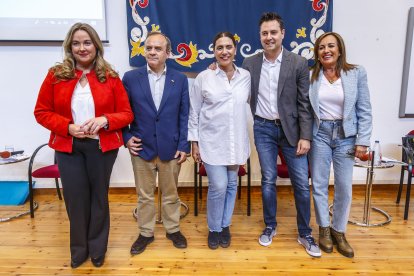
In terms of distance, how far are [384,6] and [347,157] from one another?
2.10m

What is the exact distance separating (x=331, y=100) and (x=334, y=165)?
0.44 metres

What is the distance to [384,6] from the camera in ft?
10.5

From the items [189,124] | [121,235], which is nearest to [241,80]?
[189,124]

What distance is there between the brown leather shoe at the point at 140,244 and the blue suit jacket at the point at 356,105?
1465 millimetres

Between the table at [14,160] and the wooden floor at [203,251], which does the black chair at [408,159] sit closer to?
the wooden floor at [203,251]

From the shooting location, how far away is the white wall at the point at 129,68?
10.3ft

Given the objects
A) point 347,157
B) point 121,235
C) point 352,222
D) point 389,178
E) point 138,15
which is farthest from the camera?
point 389,178

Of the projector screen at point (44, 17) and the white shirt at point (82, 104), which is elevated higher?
the projector screen at point (44, 17)

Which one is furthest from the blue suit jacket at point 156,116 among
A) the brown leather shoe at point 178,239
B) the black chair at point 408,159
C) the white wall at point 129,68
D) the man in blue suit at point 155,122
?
the black chair at point 408,159

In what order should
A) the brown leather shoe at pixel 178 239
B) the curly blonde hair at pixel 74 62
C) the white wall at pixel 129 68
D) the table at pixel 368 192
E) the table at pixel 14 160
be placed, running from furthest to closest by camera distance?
1. the white wall at pixel 129 68
2. the table at pixel 14 160
3. the table at pixel 368 192
4. the brown leather shoe at pixel 178 239
5. the curly blonde hair at pixel 74 62

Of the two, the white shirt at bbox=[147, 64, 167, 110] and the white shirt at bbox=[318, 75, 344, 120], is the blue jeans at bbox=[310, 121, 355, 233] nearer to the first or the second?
the white shirt at bbox=[318, 75, 344, 120]

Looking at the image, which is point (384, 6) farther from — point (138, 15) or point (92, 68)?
point (92, 68)

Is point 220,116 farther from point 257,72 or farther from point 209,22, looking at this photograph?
point 209,22

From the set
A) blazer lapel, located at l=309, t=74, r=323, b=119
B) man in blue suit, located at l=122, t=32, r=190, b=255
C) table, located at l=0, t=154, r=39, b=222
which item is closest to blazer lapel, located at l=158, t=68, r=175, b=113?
man in blue suit, located at l=122, t=32, r=190, b=255
